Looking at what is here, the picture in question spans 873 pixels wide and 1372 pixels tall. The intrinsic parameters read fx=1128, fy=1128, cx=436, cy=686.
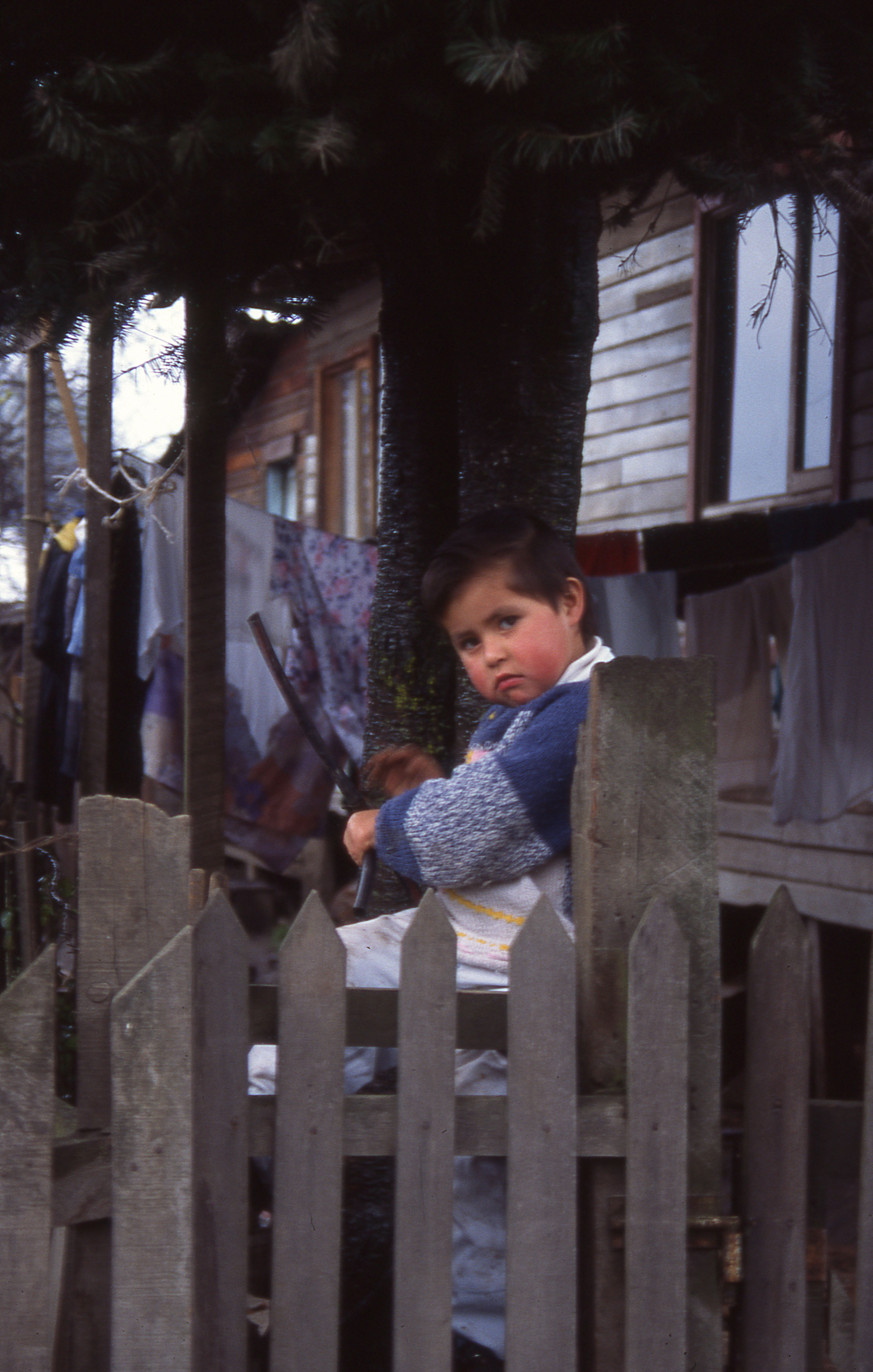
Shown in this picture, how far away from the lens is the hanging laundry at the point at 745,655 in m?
5.95

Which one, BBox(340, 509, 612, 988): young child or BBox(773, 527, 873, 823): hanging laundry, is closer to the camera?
BBox(340, 509, 612, 988): young child

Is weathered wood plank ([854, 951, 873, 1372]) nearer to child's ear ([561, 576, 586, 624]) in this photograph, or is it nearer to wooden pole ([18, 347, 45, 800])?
child's ear ([561, 576, 586, 624])

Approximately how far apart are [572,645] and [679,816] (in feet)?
2.12

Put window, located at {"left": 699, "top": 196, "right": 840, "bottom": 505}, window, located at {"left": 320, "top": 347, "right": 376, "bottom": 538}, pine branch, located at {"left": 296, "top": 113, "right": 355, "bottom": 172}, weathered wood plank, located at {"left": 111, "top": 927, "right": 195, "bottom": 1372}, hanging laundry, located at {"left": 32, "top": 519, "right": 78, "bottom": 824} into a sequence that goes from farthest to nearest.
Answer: window, located at {"left": 320, "top": 347, "right": 376, "bottom": 538}
hanging laundry, located at {"left": 32, "top": 519, "right": 78, "bottom": 824}
window, located at {"left": 699, "top": 196, "right": 840, "bottom": 505}
pine branch, located at {"left": 296, "top": 113, "right": 355, "bottom": 172}
weathered wood plank, located at {"left": 111, "top": 927, "right": 195, "bottom": 1372}

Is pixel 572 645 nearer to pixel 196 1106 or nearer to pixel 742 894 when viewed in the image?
pixel 196 1106

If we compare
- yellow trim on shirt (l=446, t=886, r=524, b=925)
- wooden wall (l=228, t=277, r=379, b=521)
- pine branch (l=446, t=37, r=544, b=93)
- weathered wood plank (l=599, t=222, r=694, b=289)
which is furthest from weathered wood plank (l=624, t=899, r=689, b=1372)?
wooden wall (l=228, t=277, r=379, b=521)

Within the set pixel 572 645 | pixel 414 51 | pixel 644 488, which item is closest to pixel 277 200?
pixel 414 51

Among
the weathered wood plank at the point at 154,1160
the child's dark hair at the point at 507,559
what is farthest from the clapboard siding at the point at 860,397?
the weathered wood plank at the point at 154,1160

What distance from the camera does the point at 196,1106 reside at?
1.69 meters

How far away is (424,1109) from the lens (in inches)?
67.4

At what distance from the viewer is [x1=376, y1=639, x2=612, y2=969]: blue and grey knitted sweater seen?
6.58 ft

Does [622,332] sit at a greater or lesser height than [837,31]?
greater

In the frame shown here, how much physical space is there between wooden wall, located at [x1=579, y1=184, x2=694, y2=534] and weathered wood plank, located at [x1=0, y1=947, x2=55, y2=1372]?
6.26m

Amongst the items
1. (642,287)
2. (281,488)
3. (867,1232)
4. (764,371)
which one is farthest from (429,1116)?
(281,488)
